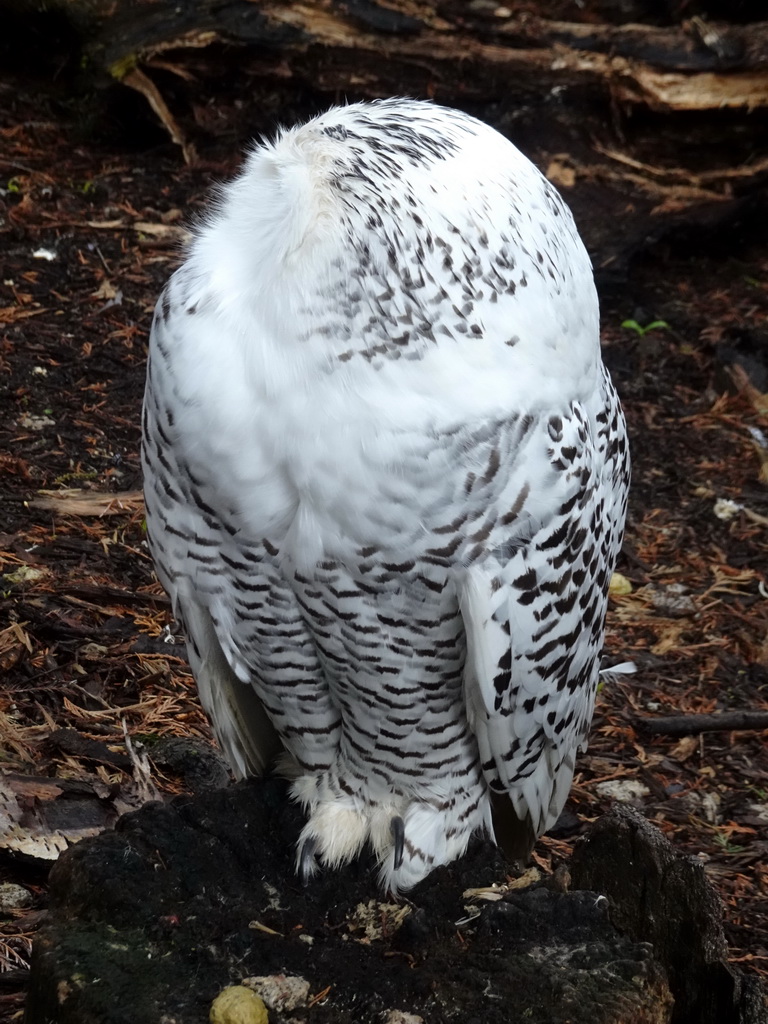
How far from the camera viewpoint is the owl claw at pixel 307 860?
9.74ft

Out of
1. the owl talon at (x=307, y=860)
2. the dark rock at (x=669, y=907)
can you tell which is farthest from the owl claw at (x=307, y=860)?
the dark rock at (x=669, y=907)

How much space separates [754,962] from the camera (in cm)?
350

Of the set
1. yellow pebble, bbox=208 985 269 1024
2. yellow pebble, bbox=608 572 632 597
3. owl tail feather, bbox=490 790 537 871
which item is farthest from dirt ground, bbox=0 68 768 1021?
yellow pebble, bbox=208 985 269 1024

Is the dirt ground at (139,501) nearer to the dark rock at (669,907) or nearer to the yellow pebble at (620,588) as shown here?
the yellow pebble at (620,588)

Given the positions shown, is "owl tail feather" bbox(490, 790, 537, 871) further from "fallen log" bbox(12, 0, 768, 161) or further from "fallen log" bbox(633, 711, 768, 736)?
"fallen log" bbox(12, 0, 768, 161)

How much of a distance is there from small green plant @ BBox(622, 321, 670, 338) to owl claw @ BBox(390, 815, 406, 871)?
15.0 feet

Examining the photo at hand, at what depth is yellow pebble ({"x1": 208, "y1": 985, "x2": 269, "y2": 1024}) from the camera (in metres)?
2.29

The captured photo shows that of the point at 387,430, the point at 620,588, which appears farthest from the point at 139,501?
the point at 387,430

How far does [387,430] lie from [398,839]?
127 cm

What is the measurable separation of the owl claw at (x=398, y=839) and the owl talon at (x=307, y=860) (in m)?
0.22

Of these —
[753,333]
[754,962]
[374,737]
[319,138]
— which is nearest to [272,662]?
[374,737]

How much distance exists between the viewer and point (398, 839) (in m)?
3.12

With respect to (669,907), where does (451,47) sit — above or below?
above

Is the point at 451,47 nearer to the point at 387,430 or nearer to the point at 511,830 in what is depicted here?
the point at 511,830
